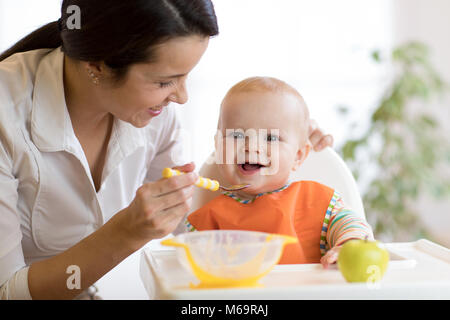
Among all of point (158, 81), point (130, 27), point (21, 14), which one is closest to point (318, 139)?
point (158, 81)

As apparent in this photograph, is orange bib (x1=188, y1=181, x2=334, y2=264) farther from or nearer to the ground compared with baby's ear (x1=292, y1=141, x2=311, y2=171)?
nearer to the ground

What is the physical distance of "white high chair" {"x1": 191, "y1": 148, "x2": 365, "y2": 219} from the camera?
1.48 m

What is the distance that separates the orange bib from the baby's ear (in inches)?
4.2

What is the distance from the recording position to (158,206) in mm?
1037

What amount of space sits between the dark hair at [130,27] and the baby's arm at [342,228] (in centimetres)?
51

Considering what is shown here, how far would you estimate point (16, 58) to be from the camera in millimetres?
1373

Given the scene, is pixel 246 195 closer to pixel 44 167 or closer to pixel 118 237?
pixel 118 237

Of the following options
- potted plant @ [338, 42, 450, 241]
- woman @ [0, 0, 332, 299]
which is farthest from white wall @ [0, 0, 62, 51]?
woman @ [0, 0, 332, 299]

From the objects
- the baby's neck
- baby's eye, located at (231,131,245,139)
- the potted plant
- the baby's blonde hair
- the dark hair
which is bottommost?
the potted plant

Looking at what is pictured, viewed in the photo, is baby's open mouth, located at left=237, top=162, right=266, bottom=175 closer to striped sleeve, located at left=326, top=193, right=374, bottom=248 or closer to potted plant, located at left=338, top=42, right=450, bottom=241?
striped sleeve, located at left=326, top=193, right=374, bottom=248

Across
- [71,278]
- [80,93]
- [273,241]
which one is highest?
[80,93]
